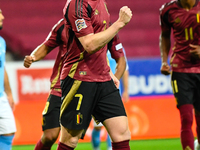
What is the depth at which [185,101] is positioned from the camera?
4648 millimetres

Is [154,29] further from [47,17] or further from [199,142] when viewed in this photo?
[199,142]

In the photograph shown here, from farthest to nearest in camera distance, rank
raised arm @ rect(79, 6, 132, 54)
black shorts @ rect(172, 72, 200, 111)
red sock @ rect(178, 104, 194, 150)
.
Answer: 1. black shorts @ rect(172, 72, 200, 111)
2. red sock @ rect(178, 104, 194, 150)
3. raised arm @ rect(79, 6, 132, 54)

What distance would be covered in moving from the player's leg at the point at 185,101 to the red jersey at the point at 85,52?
142 cm

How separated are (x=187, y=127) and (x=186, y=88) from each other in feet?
1.51

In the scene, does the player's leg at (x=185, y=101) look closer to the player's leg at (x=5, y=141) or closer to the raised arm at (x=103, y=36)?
the raised arm at (x=103, y=36)

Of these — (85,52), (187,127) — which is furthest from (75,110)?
(187,127)

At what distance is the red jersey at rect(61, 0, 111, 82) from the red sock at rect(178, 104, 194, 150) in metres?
1.41

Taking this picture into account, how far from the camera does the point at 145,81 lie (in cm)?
789

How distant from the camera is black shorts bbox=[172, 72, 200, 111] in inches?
184

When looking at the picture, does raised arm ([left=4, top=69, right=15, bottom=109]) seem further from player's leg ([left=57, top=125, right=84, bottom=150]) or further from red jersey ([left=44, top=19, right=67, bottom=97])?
player's leg ([left=57, top=125, right=84, bottom=150])

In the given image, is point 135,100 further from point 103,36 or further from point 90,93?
point 103,36

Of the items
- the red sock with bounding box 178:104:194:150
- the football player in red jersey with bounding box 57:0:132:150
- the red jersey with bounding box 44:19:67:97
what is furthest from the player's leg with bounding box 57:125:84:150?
the red sock with bounding box 178:104:194:150

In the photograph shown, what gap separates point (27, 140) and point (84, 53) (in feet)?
14.4

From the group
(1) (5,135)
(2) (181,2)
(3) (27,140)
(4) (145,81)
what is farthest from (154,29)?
(1) (5,135)
